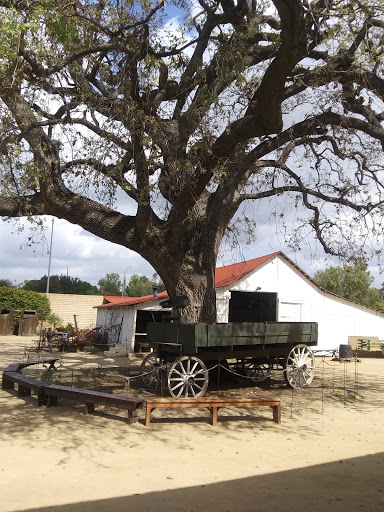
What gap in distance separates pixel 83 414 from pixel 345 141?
29.0 ft

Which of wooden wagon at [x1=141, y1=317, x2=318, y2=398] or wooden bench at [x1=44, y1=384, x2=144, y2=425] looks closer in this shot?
wooden bench at [x1=44, y1=384, x2=144, y2=425]

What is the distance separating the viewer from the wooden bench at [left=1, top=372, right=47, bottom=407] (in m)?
9.05

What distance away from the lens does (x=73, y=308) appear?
37.2 metres

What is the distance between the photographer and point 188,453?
645 cm

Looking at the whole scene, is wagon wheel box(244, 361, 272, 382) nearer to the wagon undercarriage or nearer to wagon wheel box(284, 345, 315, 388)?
the wagon undercarriage

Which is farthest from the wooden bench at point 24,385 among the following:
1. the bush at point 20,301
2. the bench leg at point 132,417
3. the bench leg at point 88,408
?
the bush at point 20,301

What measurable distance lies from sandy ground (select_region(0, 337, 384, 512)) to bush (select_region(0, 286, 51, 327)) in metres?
24.2

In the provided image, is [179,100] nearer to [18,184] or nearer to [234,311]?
[18,184]

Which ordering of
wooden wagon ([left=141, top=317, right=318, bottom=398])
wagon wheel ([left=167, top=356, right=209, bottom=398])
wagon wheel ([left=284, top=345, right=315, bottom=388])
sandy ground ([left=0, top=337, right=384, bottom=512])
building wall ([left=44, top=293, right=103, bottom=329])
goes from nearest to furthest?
sandy ground ([left=0, top=337, right=384, bottom=512]), wagon wheel ([left=167, top=356, right=209, bottom=398]), wooden wagon ([left=141, top=317, right=318, bottom=398]), wagon wheel ([left=284, top=345, right=315, bottom=388]), building wall ([left=44, top=293, right=103, bottom=329])

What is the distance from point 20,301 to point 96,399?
1055 inches

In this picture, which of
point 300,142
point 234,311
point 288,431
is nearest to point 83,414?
point 288,431

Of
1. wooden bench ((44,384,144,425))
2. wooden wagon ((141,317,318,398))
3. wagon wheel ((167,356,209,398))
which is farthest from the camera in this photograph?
wooden wagon ((141,317,318,398))

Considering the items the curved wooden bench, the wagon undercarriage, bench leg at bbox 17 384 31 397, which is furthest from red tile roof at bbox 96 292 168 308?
the curved wooden bench

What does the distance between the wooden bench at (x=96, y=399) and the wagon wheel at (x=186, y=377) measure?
1377 mm
